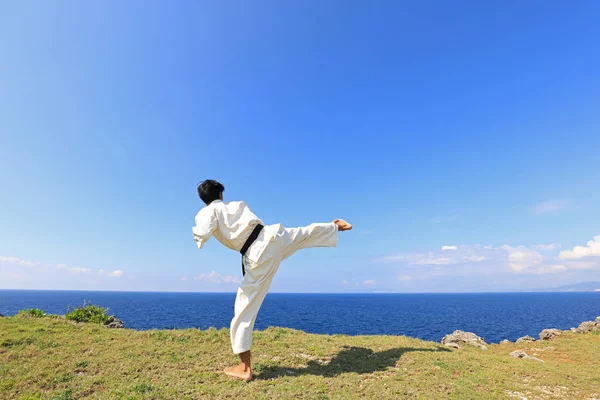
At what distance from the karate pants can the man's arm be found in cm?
96

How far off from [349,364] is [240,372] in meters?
2.78

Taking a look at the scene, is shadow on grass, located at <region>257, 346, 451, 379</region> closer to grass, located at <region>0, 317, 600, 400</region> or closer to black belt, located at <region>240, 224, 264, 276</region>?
grass, located at <region>0, 317, 600, 400</region>

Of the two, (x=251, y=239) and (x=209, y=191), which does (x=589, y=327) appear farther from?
(x=209, y=191)

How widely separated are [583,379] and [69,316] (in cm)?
1892

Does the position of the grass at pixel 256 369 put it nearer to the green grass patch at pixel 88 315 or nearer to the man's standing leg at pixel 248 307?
the man's standing leg at pixel 248 307

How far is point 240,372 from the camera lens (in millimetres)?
6047

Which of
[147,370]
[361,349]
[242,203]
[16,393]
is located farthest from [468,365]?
[16,393]

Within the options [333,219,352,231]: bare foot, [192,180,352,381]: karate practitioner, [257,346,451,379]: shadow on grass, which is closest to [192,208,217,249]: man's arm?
[192,180,352,381]: karate practitioner

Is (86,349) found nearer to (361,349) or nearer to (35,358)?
(35,358)

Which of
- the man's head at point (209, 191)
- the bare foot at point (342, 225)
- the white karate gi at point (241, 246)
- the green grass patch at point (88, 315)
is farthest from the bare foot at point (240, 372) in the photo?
the green grass patch at point (88, 315)

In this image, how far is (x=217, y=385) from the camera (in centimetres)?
562

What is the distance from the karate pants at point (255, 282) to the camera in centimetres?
587

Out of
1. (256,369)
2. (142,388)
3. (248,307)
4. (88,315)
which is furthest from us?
(88,315)

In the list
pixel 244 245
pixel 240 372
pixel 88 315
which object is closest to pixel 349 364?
pixel 240 372
